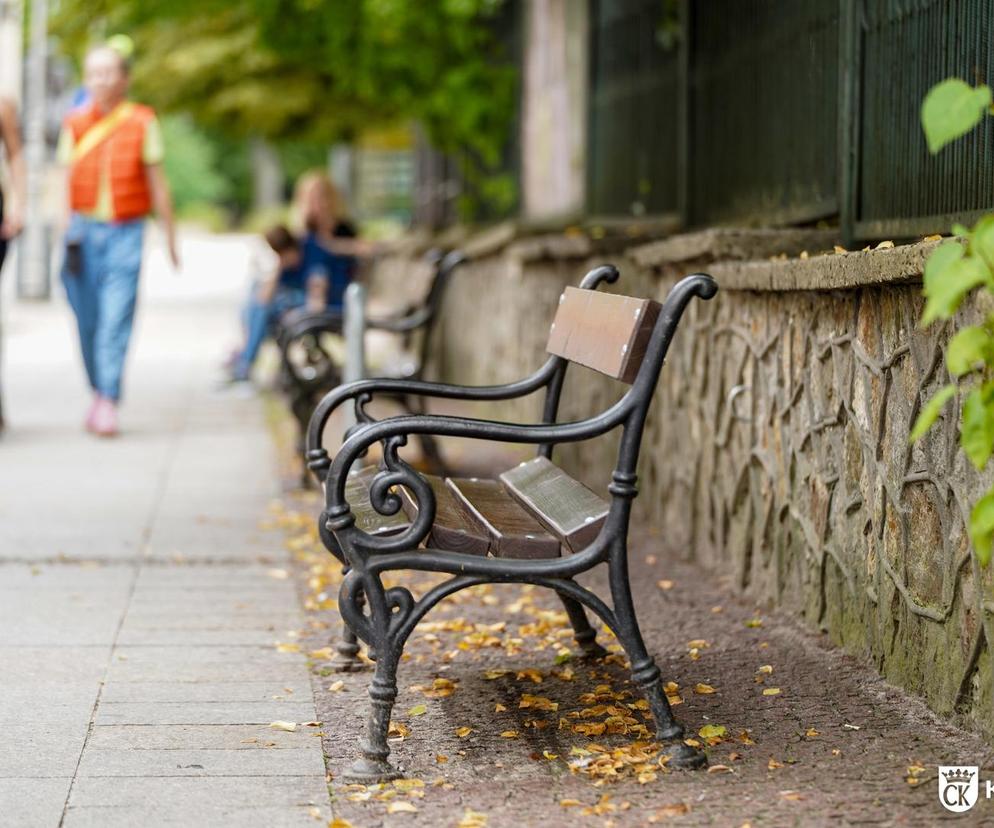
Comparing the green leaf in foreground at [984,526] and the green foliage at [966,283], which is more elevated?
the green foliage at [966,283]

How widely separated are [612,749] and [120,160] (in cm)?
688

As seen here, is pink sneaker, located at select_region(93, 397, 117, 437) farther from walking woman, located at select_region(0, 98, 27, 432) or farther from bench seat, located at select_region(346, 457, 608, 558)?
bench seat, located at select_region(346, 457, 608, 558)

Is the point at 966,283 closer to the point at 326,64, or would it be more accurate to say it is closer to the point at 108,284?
the point at 108,284

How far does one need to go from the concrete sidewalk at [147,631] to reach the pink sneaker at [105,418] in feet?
0.31

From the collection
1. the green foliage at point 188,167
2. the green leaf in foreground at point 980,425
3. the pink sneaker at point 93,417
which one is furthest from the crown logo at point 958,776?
the green foliage at point 188,167

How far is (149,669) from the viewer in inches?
203

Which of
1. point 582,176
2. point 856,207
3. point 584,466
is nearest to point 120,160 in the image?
point 582,176

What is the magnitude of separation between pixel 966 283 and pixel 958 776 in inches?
52.8

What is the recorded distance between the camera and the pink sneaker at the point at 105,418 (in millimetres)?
10281

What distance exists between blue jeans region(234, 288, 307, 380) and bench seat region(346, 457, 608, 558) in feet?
25.8

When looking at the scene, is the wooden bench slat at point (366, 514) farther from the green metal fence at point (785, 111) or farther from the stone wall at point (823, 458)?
the green metal fence at point (785, 111)

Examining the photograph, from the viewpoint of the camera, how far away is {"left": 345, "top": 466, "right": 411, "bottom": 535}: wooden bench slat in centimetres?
433

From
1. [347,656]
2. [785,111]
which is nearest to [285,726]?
[347,656]

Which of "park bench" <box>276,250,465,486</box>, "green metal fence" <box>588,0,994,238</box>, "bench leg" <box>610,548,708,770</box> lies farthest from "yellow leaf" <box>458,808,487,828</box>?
"park bench" <box>276,250,465,486</box>
